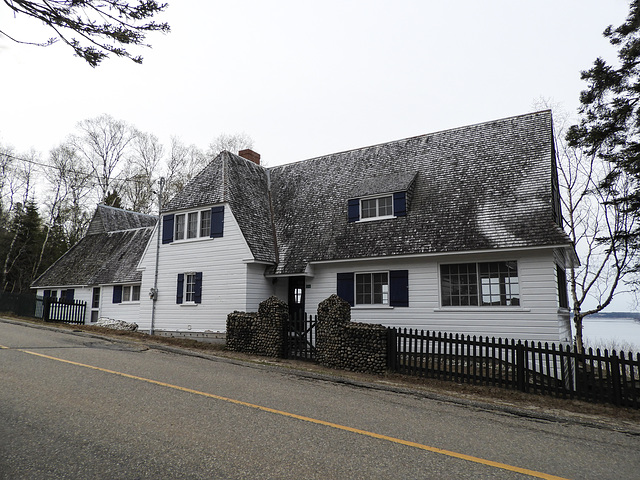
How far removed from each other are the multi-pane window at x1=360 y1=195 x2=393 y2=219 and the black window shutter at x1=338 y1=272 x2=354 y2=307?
2590mm

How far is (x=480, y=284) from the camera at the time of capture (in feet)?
43.8

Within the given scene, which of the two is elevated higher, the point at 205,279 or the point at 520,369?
the point at 205,279

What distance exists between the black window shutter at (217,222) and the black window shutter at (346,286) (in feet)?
18.0

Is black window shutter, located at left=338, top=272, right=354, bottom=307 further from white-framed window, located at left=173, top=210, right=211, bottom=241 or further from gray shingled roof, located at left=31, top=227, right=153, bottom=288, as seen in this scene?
gray shingled roof, located at left=31, top=227, right=153, bottom=288

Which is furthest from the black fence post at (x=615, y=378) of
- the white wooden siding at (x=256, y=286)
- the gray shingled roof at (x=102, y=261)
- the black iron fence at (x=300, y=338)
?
the gray shingled roof at (x=102, y=261)

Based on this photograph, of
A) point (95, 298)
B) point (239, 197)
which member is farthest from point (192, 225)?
point (95, 298)

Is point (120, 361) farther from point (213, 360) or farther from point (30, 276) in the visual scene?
point (30, 276)

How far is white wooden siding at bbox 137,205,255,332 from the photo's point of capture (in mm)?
16641

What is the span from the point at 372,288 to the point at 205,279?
7202 millimetres

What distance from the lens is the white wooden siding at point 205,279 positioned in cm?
1664

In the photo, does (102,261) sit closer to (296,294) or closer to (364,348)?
(296,294)

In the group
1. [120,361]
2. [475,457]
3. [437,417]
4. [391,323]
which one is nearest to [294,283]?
[391,323]

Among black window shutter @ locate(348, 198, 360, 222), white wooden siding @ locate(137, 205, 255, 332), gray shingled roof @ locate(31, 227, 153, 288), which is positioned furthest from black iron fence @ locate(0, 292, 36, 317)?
black window shutter @ locate(348, 198, 360, 222)

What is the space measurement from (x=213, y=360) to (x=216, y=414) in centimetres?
670
